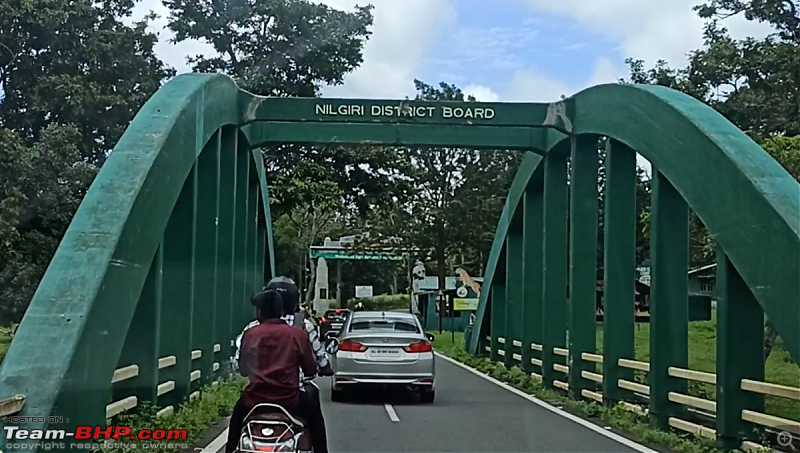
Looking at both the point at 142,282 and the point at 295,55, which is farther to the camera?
the point at 295,55

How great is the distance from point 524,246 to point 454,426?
8.99m

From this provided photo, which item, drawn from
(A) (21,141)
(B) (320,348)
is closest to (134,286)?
(B) (320,348)

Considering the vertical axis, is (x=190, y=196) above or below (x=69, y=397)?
above

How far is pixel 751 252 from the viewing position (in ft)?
33.7

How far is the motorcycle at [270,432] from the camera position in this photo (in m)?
6.25

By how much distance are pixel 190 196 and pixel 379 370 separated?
4404mm

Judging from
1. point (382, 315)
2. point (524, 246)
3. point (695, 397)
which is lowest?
point (695, 397)

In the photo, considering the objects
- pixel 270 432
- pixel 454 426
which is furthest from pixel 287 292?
pixel 454 426

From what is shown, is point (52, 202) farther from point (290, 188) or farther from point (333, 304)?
point (333, 304)

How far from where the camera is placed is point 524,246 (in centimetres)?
2175

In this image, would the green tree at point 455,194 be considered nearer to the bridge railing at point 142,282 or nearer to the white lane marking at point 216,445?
the bridge railing at point 142,282

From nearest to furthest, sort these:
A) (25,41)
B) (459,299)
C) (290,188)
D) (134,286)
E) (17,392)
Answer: (17,392)
(134,286)
(25,41)
(290,188)
(459,299)

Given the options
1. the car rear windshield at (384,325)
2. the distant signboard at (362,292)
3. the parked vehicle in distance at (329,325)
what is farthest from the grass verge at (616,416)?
the distant signboard at (362,292)

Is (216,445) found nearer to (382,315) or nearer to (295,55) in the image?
(382,315)
